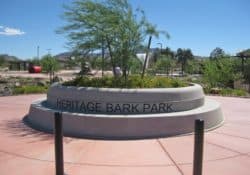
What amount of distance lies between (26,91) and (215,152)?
1291 cm

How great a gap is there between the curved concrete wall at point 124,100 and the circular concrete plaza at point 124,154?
978mm

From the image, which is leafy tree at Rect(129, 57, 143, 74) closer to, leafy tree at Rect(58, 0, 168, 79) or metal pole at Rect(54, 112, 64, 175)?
leafy tree at Rect(58, 0, 168, 79)

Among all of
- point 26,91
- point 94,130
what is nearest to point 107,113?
point 94,130

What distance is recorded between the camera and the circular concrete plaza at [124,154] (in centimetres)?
541

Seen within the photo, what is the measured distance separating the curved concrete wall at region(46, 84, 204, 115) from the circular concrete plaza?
978 mm

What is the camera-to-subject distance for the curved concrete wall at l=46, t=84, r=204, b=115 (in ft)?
26.1

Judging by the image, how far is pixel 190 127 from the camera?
7.75 metres

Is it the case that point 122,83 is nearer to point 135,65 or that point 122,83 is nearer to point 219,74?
point 135,65

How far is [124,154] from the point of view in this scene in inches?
A: 244

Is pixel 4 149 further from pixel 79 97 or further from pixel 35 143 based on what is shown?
pixel 79 97

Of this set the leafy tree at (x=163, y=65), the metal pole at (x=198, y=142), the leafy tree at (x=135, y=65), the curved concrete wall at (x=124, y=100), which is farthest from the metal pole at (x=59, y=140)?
the leafy tree at (x=163, y=65)

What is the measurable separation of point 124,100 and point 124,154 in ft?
6.48

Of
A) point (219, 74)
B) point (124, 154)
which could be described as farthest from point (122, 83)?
point (219, 74)

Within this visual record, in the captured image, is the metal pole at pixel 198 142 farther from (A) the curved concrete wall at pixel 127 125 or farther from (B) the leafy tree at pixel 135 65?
(B) the leafy tree at pixel 135 65
